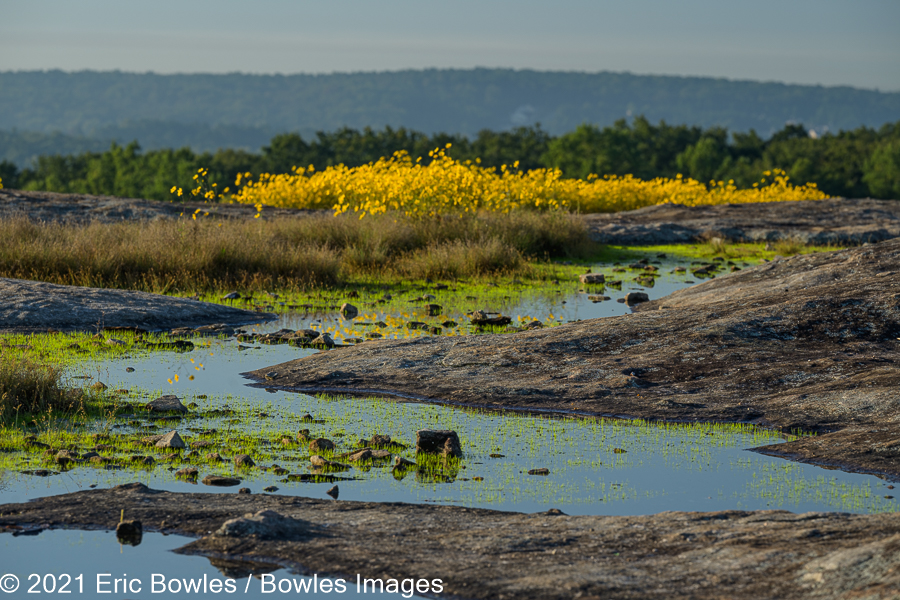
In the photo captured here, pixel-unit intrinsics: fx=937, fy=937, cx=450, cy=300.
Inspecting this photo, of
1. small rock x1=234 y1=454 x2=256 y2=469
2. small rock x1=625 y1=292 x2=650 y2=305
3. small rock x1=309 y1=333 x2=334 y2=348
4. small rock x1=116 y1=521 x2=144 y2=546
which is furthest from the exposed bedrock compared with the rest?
small rock x1=116 y1=521 x2=144 y2=546

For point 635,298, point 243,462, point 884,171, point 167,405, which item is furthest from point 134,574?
point 884,171

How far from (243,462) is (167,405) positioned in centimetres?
150

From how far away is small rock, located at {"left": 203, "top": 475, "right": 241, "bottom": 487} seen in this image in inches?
199

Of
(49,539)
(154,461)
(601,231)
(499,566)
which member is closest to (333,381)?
(154,461)

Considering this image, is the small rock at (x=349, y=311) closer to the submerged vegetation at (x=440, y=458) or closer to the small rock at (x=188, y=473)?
the submerged vegetation at (x=440, y=458)

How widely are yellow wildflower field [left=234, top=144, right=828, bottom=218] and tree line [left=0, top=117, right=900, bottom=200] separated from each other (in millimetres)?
40504

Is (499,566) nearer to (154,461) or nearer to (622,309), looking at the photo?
(154,461)

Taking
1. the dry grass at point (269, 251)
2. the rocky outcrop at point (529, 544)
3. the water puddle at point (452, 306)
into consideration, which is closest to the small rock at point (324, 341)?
the water puddle at point (452, 306)

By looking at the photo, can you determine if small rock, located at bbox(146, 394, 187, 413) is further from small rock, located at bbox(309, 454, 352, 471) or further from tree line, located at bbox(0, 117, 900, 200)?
tree line, located at bbox(0, 117, 900, 200)

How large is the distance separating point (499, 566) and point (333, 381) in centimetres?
411

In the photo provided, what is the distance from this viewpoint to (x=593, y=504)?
15.8 feet

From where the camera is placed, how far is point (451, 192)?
59.1ft

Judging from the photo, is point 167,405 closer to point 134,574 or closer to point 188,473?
point 188,473

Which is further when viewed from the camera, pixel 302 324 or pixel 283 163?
pixel 283 163
